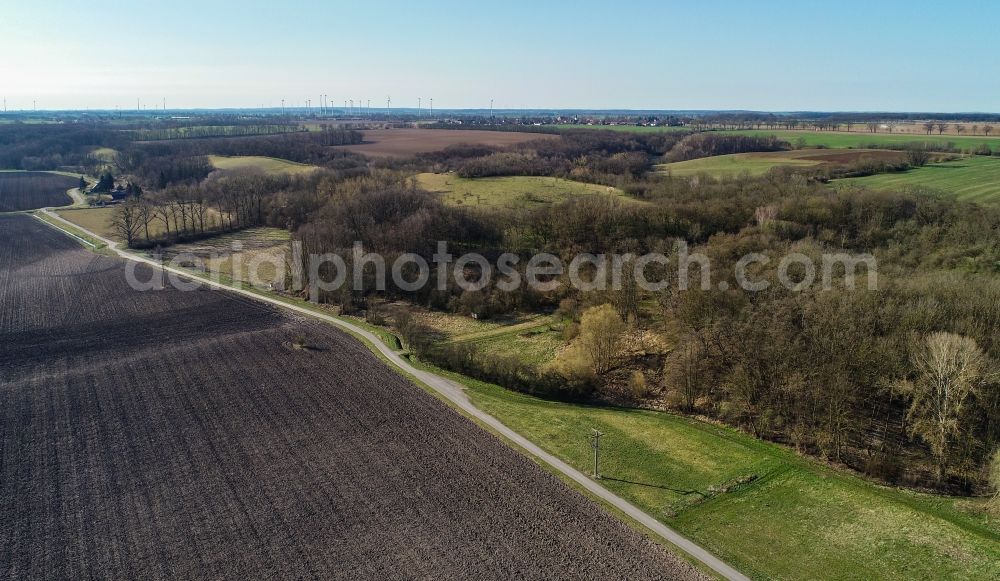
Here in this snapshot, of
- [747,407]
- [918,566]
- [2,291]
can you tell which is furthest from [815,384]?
[2,291]

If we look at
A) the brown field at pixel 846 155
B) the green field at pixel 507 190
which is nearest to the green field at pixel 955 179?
the brown field at pixel 846 155

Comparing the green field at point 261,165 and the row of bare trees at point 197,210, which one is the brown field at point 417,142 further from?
the row of bare trees at point 197,210

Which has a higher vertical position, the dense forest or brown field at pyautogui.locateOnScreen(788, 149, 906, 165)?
brown field at pyautogui.locateOnScreen(788, 149, 906, 165)

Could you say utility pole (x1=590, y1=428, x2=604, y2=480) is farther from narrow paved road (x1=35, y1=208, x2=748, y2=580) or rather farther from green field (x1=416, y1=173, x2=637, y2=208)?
green field (x1=416, y1=173, x2=637, y2=208)

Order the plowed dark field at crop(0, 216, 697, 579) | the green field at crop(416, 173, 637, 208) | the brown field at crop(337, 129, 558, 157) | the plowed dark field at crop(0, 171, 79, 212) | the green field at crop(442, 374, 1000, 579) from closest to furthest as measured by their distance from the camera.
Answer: the green field at crop(442, 374, 1000, 579) → the plowed dark field at crop(0, 216, 697, 579) → the green field at crop(416, 173, 637, 208) → the plowed dark field at crop(0, 171, 79, 212) → the brown field at crop(337, 129, 558, 157)

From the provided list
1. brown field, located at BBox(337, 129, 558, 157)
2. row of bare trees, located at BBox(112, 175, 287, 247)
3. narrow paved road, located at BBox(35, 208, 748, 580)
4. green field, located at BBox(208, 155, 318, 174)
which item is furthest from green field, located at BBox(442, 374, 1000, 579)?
brown field, located at BBox(337, 129, 558, 157)

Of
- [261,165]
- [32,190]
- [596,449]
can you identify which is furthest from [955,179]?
[32,190]
